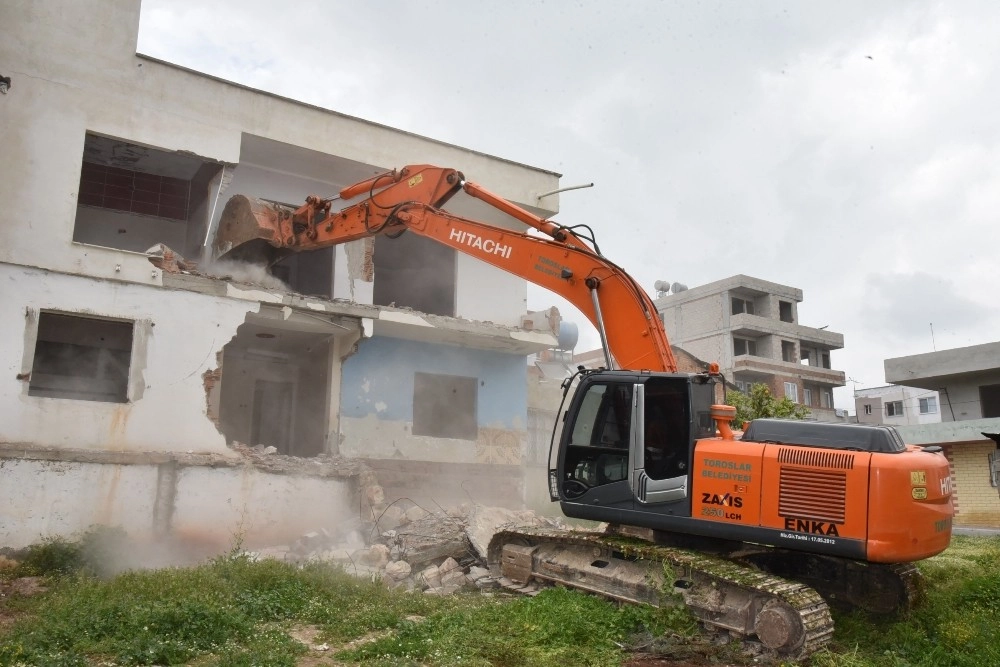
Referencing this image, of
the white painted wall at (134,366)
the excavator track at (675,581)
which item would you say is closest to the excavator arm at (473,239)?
the white painted wall at (134,366)

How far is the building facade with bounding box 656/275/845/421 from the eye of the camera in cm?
5012

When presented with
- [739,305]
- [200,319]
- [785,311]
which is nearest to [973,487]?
[200,319]

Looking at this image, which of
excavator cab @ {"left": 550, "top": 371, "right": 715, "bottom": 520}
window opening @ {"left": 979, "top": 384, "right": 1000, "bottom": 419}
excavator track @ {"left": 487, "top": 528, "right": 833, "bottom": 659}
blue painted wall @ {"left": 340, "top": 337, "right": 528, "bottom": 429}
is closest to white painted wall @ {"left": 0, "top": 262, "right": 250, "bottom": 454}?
blue painted wall @ {"left": 340, "top": 337, "right": 528, "bottom": 429}

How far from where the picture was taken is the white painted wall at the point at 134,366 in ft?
40.2

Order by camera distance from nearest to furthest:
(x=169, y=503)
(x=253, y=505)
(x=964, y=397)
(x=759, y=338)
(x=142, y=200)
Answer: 1. (x=169, y=503)
2. (x=253, y=505)
3. (x=142, y=200)
4. (x=964, y=397)
5. (x=759, y=338)

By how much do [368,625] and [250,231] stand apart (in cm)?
754

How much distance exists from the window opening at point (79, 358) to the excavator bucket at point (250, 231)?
2578mm

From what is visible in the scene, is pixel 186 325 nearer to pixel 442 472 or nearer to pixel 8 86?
pixel 8 86

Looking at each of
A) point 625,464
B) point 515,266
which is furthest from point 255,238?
point 625,464

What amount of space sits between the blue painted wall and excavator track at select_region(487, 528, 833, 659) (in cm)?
686

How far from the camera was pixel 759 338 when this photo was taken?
51.7 meters

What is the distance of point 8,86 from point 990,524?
1029 inches

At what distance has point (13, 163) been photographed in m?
12.9

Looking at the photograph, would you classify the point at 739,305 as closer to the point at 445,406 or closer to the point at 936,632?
the point at 445,406
